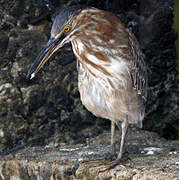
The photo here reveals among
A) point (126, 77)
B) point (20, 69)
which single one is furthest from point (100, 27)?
point (20, 69)

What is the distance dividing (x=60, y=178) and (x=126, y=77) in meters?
0.87

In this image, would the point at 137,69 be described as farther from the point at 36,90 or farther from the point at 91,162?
the point at 36,90

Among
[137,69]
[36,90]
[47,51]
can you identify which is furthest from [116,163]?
[36,90]

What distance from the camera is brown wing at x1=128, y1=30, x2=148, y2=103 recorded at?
317cm

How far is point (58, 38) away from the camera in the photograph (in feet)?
9.41

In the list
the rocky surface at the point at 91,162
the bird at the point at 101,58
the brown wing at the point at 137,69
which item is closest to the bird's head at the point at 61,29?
the bird at the point at 101,58

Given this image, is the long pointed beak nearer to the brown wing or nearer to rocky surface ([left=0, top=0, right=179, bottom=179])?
the brown wing

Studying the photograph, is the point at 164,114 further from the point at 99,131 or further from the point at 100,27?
the point at 100,27

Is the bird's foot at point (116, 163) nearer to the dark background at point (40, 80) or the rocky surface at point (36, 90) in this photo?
the rocky surface at point (36, 90)

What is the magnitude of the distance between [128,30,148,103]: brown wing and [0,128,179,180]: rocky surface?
1.57 feet

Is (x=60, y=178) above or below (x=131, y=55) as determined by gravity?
below

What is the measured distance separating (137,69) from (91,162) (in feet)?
2.54

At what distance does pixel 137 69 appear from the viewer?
3.24 metres

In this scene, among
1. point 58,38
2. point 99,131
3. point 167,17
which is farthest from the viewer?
point 167,17
